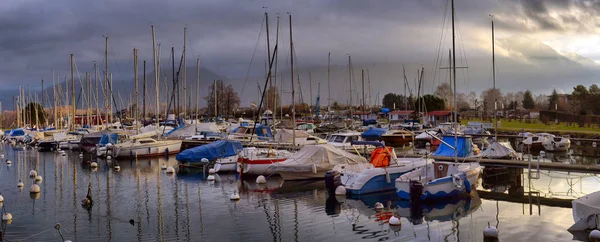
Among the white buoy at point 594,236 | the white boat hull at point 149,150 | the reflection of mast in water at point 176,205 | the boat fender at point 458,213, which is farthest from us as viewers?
the white boat hull at point 149,150

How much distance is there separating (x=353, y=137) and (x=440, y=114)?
205 feet

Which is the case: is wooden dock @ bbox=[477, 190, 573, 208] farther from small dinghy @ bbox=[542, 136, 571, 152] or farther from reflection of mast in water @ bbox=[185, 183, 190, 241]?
small dinghy @ bbox=[542, 136, 571, 152]

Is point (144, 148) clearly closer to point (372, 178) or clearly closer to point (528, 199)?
point (372, 178)

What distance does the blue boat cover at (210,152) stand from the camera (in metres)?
45.3

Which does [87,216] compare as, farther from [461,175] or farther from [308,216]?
[461,175]

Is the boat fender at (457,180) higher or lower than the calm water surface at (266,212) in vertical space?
higher

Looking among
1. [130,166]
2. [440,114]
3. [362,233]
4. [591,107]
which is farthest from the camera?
[440,114]

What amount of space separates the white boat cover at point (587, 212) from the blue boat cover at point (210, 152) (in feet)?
92.8

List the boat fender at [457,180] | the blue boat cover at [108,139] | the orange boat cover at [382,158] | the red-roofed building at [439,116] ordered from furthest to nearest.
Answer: the red-roofed building at [439,116], the blue boat cover at [108,139], the orange boat cover at [382,158], the boat fender at [457,180]

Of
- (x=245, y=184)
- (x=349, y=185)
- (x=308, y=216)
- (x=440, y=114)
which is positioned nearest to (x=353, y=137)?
(x=245, y=184)

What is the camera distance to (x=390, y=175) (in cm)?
3125

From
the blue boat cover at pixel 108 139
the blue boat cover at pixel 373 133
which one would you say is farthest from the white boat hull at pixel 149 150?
the blue boat cover at pixel 373 133

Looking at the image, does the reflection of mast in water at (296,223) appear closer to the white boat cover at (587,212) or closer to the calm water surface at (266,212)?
the calm water surface at (266,212)

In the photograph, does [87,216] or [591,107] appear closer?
[87,216]
